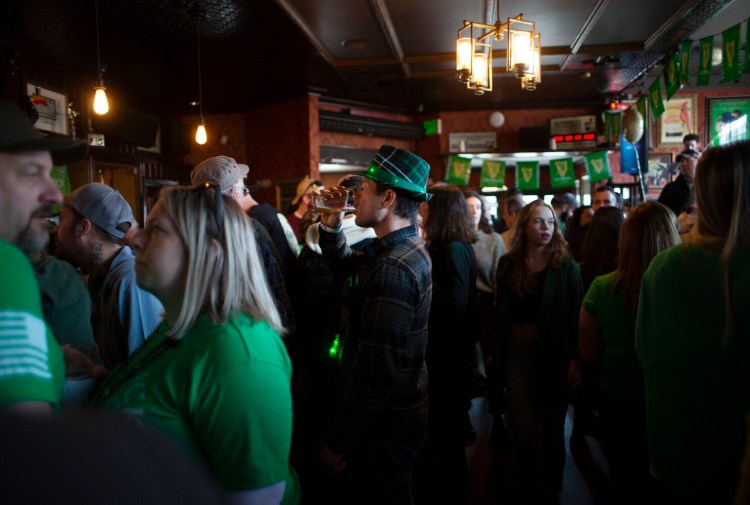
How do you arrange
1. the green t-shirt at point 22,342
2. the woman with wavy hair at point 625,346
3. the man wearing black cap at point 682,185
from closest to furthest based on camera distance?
the green t-shirt at point 22,342 → the woman with wavy hair at point 625,346 → the man wearing black cap at point 682,185

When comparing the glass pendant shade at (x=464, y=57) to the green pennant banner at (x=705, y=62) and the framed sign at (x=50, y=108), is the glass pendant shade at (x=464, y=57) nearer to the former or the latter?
the green pennant banner at (x=705, y=62)

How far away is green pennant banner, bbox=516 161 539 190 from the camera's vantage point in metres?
9.86

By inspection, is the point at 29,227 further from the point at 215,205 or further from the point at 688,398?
the point at 688,398

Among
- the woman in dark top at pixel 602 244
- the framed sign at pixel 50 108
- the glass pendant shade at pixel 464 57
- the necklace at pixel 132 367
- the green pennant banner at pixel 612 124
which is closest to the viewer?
the necklace at pixel 132 367

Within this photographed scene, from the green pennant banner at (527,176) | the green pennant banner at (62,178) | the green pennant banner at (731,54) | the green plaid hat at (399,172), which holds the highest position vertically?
the green pennant banner at (731,54)

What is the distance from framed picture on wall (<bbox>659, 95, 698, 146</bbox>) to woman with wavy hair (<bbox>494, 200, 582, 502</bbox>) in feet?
28.9

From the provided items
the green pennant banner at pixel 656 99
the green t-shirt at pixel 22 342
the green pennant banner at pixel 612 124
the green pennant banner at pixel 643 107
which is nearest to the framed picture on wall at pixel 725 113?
the green pennant banner at pixel 612 124

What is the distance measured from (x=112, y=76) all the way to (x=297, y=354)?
5848 millimetres

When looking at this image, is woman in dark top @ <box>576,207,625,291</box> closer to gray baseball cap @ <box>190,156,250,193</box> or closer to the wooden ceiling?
gray baseball cap @ <box>190,156,250,193</box>

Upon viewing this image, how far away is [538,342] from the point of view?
2.89m

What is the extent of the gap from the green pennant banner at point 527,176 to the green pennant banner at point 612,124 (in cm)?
128

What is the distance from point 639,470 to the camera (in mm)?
2260

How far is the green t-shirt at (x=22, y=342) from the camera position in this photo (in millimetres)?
782

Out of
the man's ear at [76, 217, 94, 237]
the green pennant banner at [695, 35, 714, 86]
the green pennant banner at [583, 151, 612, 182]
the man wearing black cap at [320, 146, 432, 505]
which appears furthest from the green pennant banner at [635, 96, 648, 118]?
the man's ear at [76, 217, 94, 237]
